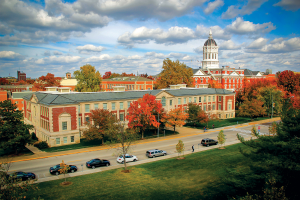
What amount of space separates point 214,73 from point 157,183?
117 metres

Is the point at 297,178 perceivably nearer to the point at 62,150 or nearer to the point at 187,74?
the point at 62,150

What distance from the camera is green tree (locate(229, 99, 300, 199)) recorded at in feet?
47.5

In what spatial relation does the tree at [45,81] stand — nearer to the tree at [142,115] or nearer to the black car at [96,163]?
the tree at [142,115]

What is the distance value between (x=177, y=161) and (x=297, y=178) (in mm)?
19491

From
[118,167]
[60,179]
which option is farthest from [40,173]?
[118,167]

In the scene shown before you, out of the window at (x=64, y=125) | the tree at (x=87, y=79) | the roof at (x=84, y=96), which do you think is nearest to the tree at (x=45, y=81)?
the tree at (x=87, y=79)

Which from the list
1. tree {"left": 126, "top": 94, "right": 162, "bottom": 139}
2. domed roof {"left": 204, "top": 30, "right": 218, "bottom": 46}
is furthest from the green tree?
domed roof {"left": 204, "top": 30, "right": 218, "bottom": 46}

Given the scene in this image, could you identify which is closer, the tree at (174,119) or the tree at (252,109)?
the tree at (174,119)

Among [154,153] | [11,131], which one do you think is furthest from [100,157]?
[11,131]

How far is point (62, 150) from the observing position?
38.7 meters

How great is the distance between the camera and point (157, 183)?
982 inches

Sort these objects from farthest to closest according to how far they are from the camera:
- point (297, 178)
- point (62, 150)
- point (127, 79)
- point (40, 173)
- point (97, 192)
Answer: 1. point (127, 79)
2. point (62, 150)
3. point (40, 173)
4. point (97, 192)
5. point (297, 178)

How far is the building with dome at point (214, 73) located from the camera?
124 m

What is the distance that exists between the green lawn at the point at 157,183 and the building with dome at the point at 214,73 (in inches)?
3386
